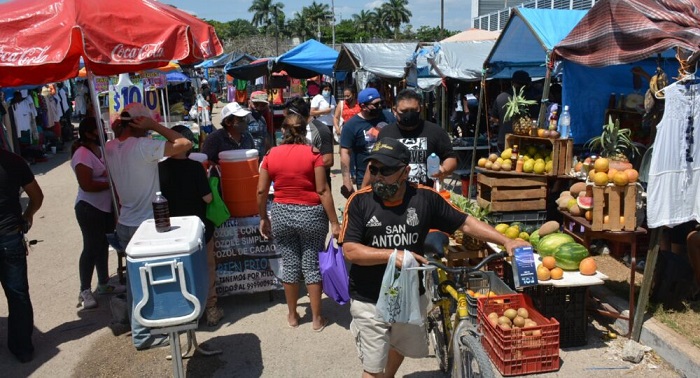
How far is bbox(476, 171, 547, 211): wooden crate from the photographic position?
7.02 m

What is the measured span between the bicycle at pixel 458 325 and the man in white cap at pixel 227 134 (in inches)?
116

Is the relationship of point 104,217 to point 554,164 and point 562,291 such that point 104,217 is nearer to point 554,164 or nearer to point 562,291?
point 562,291

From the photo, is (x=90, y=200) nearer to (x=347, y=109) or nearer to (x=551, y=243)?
(x=551, y=243)

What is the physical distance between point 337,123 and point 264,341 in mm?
8048

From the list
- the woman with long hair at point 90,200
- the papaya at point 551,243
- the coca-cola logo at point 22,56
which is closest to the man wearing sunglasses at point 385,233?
the papaya at point 551,243

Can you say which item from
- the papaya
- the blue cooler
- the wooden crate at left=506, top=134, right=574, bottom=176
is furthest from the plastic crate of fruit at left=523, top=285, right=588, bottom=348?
the blue cooler

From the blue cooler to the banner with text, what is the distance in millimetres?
1989

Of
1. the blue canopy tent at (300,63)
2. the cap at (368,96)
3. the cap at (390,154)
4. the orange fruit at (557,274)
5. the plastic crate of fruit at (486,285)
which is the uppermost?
the blue canopy tent at (300,63)

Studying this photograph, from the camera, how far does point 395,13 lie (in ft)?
317

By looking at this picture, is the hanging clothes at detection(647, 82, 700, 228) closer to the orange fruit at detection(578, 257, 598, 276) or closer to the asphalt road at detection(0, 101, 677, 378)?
the orange fruit at detection(578, 257, 598, 276)

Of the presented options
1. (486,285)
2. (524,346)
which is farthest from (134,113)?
(524,346)

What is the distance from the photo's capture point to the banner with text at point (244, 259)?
5512 mm

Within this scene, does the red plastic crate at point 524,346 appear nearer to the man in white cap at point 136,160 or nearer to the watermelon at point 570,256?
the watermelon at point 570,256

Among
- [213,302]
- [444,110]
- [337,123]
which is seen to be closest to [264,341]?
[213,302]
